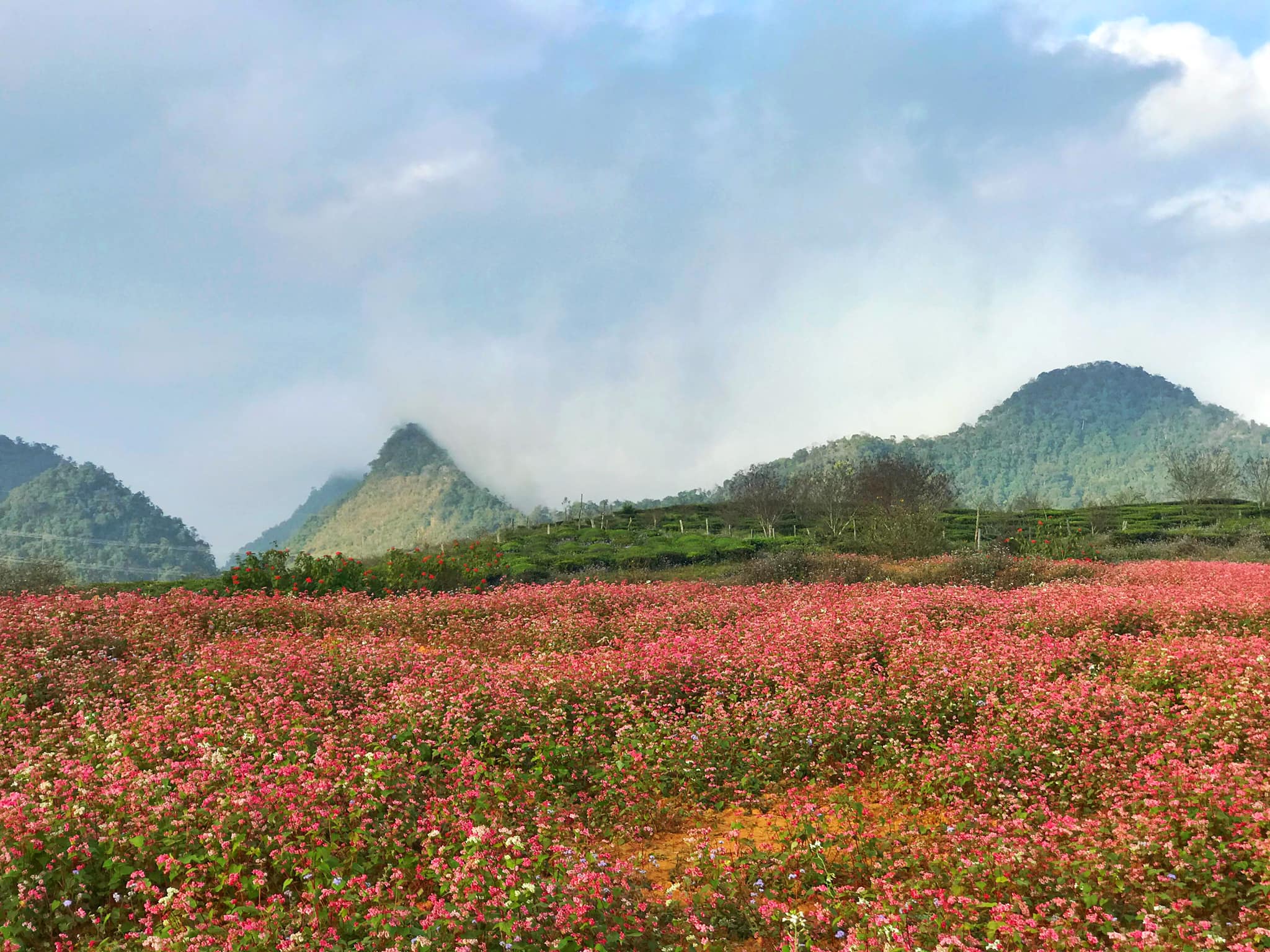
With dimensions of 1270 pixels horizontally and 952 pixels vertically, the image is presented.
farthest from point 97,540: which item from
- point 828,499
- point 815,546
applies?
point 815,546

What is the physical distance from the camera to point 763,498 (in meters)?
52.3

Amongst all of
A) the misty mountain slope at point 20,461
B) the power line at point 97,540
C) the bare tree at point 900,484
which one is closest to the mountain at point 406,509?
the power line at point 97,540

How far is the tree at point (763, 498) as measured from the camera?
5222cm

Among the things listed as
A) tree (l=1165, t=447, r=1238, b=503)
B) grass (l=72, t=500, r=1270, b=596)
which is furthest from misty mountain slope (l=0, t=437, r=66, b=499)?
tree (l=1165, t=447, r=1238, b=503)

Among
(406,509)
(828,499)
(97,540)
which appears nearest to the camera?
(828,499)

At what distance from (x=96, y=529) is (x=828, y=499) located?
119 m

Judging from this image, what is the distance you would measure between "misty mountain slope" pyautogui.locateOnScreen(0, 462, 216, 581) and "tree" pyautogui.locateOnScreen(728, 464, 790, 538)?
88.6 m

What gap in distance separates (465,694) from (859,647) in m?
5.04

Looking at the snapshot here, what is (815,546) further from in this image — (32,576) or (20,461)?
(20,461)

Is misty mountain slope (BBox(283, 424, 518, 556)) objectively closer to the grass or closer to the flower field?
the grass

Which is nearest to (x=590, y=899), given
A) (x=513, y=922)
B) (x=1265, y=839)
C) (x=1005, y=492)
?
(x=513, y=922)

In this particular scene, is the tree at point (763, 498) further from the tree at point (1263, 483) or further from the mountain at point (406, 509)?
the mountain at point (406, 509)

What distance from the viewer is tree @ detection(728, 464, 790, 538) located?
5222 centimetres

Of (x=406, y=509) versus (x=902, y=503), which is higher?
(x=406, y=509)
